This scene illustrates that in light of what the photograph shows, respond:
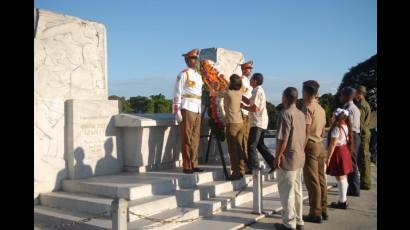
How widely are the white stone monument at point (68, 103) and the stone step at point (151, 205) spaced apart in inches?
67.4

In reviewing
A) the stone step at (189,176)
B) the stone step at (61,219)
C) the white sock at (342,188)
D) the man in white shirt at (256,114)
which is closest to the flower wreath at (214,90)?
the man in white shirt at (256,114)

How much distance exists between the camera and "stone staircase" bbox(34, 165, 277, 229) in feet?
16.8

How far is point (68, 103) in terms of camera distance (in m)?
6.42

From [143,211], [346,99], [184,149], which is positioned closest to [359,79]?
[346,99]

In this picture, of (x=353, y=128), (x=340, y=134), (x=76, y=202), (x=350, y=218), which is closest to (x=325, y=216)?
(x=350, y=218)

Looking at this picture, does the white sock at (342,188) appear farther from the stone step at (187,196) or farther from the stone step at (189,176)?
the stone step at (187,196)

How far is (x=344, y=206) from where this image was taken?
6.44m

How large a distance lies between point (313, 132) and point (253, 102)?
168cm

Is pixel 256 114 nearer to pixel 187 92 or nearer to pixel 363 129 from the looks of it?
pixel 187 92

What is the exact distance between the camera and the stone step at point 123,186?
5438 mm

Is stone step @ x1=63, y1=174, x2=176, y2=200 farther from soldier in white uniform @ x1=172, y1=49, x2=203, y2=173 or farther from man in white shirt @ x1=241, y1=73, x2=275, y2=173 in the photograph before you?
man in white shirt @ x1=241, y1=73, x2=275, y2=173

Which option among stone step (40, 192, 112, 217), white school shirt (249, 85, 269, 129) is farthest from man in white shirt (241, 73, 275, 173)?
stone step (40, 192, 112, 217)

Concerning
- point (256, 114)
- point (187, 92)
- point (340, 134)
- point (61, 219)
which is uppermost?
point (187, 92)

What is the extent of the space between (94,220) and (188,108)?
2.60m
